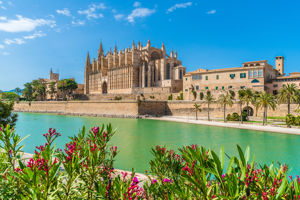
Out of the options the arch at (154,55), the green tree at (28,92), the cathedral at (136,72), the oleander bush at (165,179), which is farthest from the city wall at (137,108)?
the oleander bush at (165,179)

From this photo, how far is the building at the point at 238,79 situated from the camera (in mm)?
33250

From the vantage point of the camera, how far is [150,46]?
60.4 meters

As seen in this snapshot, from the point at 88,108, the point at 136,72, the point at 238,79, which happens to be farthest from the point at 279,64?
the point at 88,108

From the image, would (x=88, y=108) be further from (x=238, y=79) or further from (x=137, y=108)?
(x=238, y=79)

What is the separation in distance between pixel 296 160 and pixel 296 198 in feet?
40.1

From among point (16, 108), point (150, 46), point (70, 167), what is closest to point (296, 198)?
point (70, 167)

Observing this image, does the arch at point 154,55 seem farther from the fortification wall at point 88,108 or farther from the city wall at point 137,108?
the fortification wall at point 88,108

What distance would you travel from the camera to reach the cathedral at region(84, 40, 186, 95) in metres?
52.2

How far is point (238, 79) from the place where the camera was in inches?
1403

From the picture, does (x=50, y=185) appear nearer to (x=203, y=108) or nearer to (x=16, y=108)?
(x=203, y=108)

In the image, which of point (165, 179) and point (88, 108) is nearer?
point (165, 179)

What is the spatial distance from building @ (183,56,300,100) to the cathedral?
26.1ft

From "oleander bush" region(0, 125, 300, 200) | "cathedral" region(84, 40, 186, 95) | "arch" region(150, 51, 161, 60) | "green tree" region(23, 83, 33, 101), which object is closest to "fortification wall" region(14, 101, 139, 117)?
"green tree" region(23, 83, 33, 101)

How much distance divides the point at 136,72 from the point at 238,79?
107 feet
